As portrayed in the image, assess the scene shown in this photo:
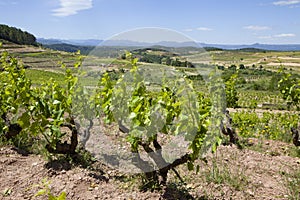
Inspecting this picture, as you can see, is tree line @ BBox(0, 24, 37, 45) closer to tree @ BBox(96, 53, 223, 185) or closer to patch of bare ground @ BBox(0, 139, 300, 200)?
patch of bare ground @ BBox(0, 139, 300, 200)

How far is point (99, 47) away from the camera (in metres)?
4.43

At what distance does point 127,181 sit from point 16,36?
307 feet

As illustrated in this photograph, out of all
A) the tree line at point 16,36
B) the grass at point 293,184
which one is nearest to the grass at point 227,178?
the grass at point 293,184

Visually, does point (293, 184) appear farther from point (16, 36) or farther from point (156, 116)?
point (16, 36)

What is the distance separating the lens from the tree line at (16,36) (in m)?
83.5

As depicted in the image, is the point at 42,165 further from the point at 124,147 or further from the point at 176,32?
the point at 176,32

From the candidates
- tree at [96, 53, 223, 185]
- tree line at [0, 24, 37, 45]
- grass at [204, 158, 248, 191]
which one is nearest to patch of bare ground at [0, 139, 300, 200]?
grass at [204, 158, 248, 191]

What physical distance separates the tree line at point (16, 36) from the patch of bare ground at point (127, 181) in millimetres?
87678

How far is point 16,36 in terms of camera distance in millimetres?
86500

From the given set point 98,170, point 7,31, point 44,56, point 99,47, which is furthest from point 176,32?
point 7,31

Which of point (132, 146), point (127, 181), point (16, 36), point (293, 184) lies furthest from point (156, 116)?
point (16, 36)

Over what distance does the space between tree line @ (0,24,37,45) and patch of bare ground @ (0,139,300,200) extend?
87678 mm

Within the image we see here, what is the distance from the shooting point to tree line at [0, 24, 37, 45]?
274ft

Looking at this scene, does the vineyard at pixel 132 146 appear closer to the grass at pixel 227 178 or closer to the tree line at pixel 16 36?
the grass at pixel 227 178
